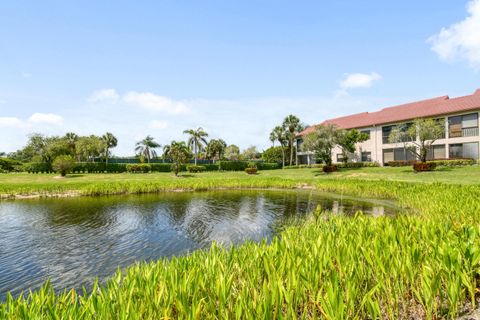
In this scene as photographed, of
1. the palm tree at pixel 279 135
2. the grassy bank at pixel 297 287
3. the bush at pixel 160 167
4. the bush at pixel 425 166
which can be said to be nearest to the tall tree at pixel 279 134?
the palm tree at pixel 279 135

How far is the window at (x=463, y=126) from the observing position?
3569 centimetres

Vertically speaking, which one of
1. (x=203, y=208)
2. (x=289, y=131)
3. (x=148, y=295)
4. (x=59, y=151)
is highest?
(x=289, y=131)

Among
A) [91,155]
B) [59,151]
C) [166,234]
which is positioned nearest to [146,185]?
[166,234]

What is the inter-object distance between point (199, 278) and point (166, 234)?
7.79 metres

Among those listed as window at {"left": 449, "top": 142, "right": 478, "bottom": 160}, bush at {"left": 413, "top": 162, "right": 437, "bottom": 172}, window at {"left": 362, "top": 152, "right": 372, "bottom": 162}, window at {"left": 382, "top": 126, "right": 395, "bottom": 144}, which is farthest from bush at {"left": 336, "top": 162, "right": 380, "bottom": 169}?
bush at {"left": 413, "top": 162, "right": 437, "bottom": 172}

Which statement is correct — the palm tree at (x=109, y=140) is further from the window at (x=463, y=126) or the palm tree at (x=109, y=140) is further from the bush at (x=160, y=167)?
the window at (x=463, y=126)

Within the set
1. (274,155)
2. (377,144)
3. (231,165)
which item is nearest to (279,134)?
(274,155)

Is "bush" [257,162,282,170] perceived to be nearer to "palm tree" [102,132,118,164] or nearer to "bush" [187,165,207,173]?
"bush" [187,165,207,173]

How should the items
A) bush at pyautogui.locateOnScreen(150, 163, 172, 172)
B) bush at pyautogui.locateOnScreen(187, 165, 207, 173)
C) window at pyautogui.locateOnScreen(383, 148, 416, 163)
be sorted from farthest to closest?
1. bush at pyautogui.locateOnScreen(150, 163, 172, 172)
2. bush at pyautogui.locateOnScreen(187, 165, 207, 173)
3. window at pyautogui.locateOnScreen(383, 148, 416, 163)

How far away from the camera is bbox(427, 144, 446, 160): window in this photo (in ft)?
127

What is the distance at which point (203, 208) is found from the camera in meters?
16.3

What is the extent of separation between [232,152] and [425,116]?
5760 cm

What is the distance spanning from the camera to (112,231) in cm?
1090

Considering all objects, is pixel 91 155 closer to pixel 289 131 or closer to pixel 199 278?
pixel 289 131
